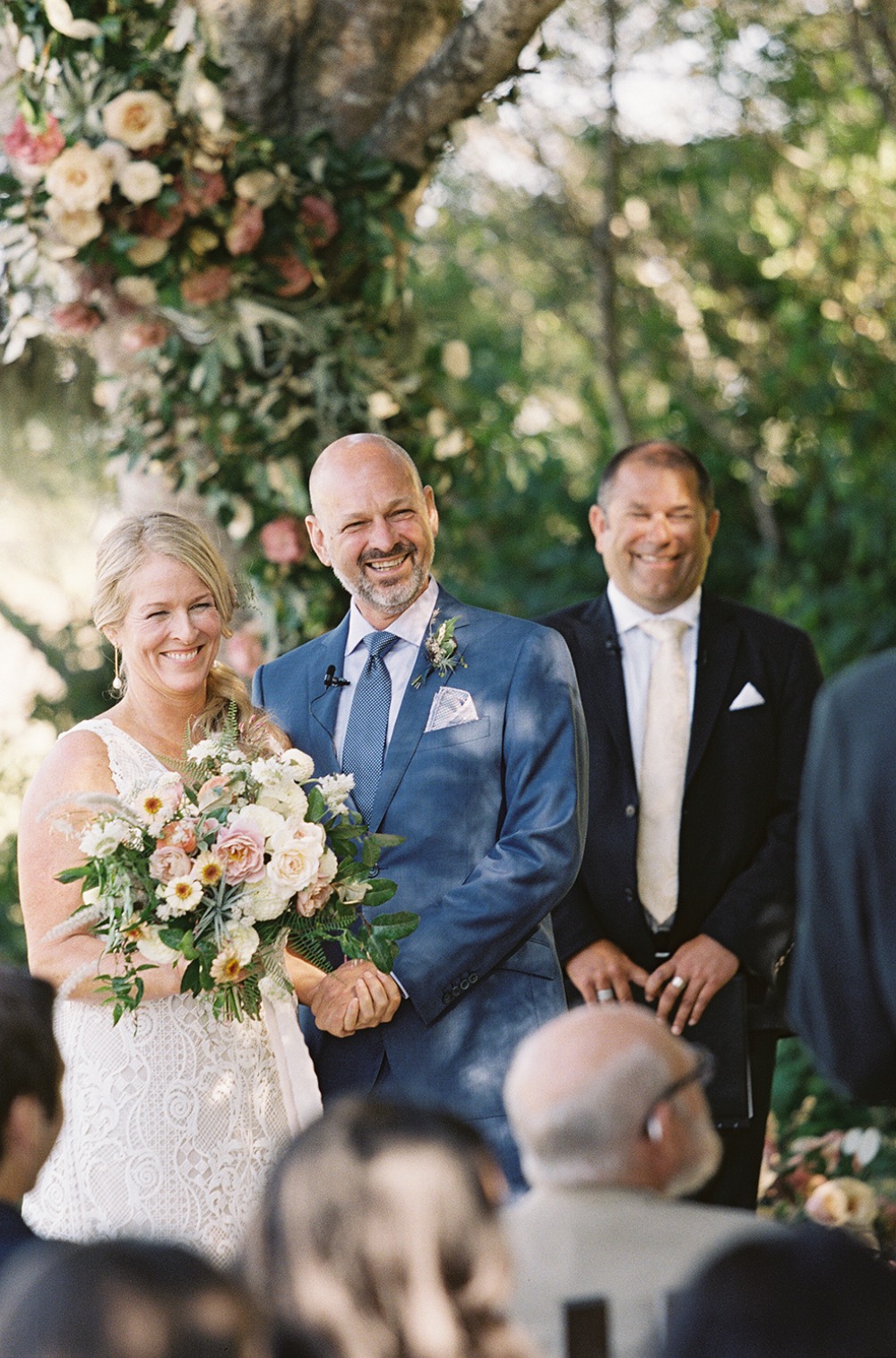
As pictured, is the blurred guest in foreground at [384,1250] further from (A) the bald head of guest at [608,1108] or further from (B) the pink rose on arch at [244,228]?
(B) the pink rose on arch at [244,228]

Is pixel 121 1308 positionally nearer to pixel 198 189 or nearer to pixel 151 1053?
pixel 151 1053

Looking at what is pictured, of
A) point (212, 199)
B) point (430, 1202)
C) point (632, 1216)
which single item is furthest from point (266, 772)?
point (212, 199)

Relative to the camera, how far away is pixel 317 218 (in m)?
5.18

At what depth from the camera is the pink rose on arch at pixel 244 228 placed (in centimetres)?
500

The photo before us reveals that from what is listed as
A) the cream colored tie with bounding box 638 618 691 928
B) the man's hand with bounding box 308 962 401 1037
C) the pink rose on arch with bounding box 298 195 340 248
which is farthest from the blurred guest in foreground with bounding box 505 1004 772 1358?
the pink rose on arch with bounding box 298 195 340 248

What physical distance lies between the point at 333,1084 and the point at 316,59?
343cm

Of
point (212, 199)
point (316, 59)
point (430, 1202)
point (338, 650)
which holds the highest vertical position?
point (316, 59)

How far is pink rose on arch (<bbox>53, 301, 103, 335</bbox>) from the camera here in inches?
203

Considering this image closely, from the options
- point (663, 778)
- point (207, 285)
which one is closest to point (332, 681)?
point (663, 778)

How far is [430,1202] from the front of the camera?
1541 mm

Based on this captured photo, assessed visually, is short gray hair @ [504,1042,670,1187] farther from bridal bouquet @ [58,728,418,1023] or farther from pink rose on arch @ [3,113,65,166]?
pink rose on arch @ [3,113,65,166]

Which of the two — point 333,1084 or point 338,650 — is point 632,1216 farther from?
point 338,650

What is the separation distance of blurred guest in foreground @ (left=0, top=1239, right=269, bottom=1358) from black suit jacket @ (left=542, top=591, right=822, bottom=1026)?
2.80m

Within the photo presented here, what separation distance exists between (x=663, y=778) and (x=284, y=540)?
1708 mm
